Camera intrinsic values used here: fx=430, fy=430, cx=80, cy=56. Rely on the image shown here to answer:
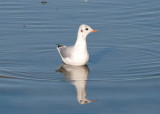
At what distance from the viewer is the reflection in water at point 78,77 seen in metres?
10.0

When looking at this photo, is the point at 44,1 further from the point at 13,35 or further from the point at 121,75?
the point at 121,75

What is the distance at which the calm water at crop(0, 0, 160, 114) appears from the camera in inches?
378

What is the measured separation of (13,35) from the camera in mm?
15039

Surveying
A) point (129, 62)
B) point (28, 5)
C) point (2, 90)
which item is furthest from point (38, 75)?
point (28, 5)

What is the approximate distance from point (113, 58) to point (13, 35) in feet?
13.1

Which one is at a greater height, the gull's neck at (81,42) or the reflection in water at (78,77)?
the gull's neck at (81,42)

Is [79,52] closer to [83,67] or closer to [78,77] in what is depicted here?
[83,67]

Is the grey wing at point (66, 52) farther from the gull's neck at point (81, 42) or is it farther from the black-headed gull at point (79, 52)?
the gull's neck at point (81, 42)

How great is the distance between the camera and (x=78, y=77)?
1140 cm

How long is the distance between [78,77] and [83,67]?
105cm

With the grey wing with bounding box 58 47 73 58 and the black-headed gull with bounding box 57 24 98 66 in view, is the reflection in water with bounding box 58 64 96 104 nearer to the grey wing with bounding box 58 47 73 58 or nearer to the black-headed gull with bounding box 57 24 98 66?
the black-headed gull with bounding box 57 24 98 66

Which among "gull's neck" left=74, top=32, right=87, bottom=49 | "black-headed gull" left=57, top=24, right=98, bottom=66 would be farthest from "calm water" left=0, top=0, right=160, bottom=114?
"gull's neck" left=74, top=32, right=87, bottom=49

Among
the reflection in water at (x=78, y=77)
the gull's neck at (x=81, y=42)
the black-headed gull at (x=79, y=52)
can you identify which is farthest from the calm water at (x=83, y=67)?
the gull's neck at (x=81, y=42)

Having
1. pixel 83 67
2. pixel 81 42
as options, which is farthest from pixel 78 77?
pixel 81 42
